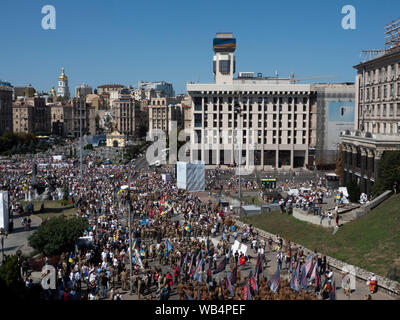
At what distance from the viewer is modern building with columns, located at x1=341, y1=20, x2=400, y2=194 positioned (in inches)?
1537

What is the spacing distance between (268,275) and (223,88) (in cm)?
6321

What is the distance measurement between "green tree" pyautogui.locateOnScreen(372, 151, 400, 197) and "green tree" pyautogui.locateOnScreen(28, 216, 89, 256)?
21.7 meters

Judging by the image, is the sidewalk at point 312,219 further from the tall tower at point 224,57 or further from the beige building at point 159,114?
the beige building at point 159,114

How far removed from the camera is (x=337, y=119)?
76.8 meters

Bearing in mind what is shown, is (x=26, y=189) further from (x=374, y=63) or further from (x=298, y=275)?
(x=374, y=63)

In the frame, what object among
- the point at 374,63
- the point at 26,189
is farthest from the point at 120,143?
the point at 374,63

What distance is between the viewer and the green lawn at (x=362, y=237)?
21.5 metres

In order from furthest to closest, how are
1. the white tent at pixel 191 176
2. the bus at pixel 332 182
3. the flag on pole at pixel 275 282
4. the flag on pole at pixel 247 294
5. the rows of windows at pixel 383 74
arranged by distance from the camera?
the bus at pixel 332 182 < the white tent at pixel 191 176 < the rows of windows at pixel 383 74 < the flag on pole at pixel 275 282 < the flag on pole at pixel 247 294

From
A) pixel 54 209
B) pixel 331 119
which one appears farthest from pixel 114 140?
pixel 54 209

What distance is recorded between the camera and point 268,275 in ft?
71.5

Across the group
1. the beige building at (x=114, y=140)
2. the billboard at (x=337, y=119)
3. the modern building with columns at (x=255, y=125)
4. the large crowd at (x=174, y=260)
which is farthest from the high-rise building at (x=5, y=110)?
the large crowd at (x=174, y=260)

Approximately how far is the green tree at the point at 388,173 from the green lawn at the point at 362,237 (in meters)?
2.53

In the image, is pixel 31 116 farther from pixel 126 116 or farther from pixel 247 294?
pixel 247 294

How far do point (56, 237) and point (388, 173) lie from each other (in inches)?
925
